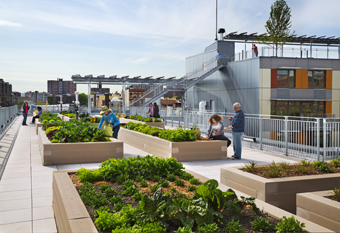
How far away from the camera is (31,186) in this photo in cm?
722

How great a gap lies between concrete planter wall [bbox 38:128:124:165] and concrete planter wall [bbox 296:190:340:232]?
659 cm

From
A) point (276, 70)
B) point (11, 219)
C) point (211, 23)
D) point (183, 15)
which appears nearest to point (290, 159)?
point (11, 219)

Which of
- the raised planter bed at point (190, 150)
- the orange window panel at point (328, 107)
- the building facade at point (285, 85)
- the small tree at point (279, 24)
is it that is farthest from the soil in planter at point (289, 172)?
the small tree at point (279, 24)

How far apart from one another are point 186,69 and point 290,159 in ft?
112

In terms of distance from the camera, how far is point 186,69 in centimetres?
4416

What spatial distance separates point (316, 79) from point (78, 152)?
26650 mm

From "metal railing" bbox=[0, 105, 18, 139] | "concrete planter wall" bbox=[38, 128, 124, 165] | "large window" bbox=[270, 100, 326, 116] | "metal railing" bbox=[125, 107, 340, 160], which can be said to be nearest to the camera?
"concrete planter wall" bbox=[38, 128, 124, 165]

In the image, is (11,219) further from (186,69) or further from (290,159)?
(186,69)

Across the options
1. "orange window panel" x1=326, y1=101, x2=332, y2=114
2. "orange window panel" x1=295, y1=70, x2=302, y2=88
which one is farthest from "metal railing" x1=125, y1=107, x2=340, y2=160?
"orange window panel" x1=326, y1=101, x2=332, y2=114

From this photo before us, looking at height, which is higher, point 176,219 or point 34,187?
point 176,219

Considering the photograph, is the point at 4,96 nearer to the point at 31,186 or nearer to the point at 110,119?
the point at 110,119

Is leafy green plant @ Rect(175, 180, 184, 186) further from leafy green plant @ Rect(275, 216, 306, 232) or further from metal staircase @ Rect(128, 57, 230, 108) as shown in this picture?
metal staircase @ Rect(128, 57, 230, 108)

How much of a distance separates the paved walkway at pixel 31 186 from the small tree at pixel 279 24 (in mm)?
27432

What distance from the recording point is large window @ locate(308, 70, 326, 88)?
29.8 meters
